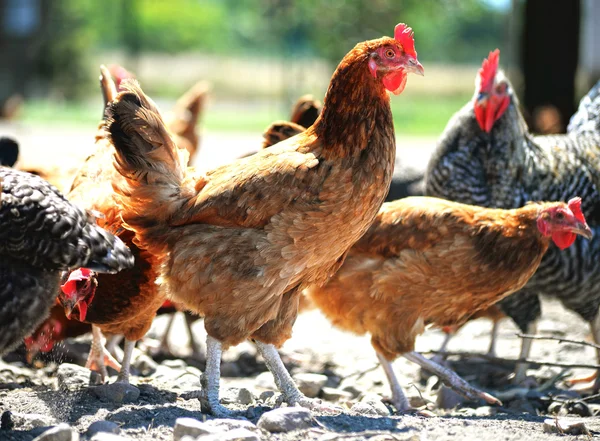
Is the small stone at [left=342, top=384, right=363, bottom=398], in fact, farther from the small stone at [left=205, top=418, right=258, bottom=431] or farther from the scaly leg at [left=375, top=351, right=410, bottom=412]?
the small stone at [left=205, top=418, right=258, bottom=431]

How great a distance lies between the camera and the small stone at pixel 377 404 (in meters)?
4.79

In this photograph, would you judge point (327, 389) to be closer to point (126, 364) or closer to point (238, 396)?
point (238, 396)

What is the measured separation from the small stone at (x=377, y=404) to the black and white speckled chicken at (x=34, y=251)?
183cm

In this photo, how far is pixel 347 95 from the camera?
4602 mm

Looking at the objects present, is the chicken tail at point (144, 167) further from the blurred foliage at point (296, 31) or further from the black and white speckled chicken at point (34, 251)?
the blurred foliage at point (296, 31)

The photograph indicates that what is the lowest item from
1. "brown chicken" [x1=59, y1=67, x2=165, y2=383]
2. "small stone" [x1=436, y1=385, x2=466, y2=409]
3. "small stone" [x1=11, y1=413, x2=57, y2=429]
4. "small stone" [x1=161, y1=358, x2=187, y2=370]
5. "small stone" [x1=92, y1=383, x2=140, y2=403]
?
"small stone" [x1=161, y1=358, x2=187, y2=370]

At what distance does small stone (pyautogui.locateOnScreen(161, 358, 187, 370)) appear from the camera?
6.43m

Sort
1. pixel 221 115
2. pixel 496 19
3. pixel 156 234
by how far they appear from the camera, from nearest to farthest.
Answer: pixel 156 234 < pixel 221 115 < pixel 496 19

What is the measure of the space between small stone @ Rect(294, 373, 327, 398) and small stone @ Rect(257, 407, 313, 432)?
169cm

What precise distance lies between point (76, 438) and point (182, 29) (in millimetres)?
39731

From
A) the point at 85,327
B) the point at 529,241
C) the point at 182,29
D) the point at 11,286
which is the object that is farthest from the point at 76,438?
the point at 182,29

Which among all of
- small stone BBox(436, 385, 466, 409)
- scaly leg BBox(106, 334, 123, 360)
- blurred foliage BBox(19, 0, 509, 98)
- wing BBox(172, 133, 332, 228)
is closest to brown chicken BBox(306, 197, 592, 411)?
small stone BBox(436, 385, 466, 409)

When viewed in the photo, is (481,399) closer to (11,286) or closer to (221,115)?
(11,286)

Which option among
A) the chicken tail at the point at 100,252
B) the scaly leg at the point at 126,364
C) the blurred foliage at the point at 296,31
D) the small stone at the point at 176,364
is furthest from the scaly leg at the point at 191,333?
the blurred foliage at the point at 296,31
